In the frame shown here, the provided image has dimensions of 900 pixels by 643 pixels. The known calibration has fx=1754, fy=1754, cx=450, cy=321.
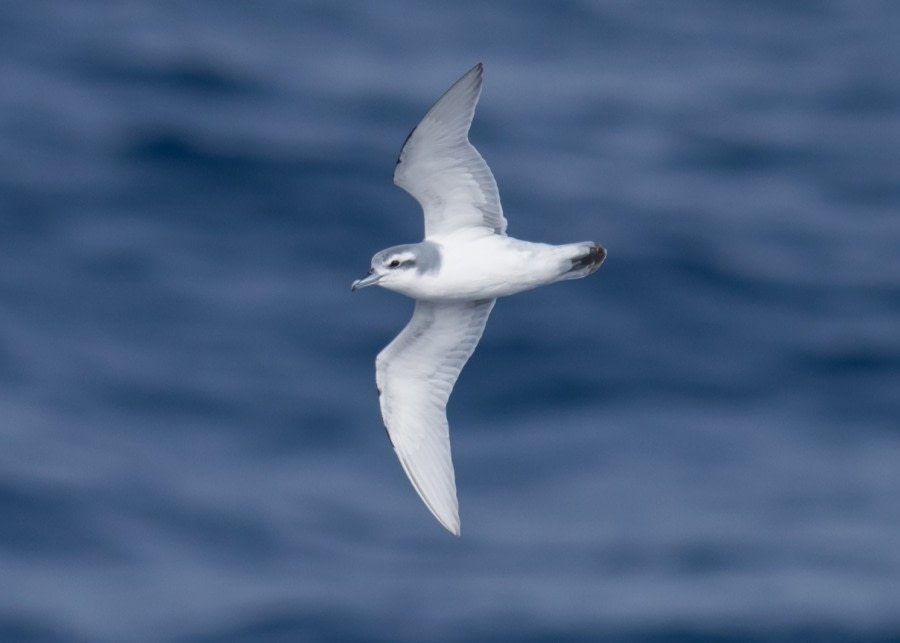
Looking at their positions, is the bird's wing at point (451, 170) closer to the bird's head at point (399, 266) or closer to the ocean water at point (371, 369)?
the bird's head at point (399, 266)

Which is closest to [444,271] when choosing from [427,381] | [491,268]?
[491,268]

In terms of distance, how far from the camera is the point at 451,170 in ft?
36.2

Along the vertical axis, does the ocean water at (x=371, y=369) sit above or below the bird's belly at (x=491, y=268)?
above

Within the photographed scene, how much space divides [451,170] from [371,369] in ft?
21.4

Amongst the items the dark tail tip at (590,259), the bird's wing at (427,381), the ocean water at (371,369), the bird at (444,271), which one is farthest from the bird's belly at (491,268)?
the ocean water at (371,369)

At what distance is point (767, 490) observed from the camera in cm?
1727

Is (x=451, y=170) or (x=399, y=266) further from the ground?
(x=451, y=170)

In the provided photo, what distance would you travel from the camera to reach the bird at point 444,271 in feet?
35.5

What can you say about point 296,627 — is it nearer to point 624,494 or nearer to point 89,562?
point 89,562

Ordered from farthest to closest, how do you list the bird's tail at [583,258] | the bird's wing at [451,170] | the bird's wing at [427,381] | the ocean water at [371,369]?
the ocean water at [371,369]
the bird's wing at [427,381]
the bird's tail at [583,258]
the bird's wing at [451,170]

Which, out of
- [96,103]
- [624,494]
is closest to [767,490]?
[624,494]

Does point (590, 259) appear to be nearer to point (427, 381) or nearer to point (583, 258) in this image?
point (583, 258)

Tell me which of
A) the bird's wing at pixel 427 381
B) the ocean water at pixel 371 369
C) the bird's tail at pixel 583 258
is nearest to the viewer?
the bird's tail at pixel 583 258

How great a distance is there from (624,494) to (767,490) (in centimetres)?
141
